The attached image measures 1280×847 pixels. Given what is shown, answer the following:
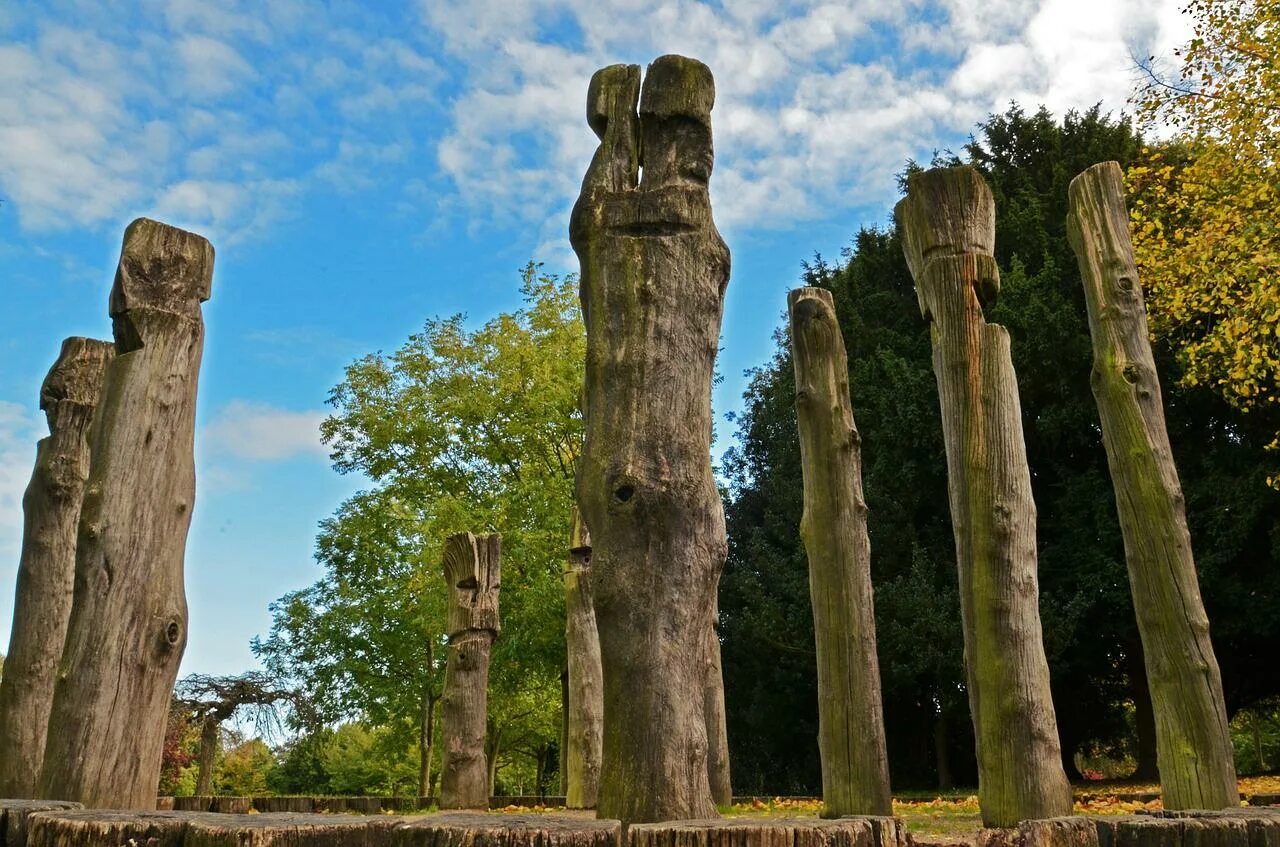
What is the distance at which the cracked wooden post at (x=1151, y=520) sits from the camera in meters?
6.91

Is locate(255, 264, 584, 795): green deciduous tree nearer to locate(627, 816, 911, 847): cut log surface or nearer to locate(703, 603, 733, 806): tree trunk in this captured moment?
locate(703, 603, 733, 806): tree trunk

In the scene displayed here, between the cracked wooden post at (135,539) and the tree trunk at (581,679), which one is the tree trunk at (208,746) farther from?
the cracked wooden post at (135,539)

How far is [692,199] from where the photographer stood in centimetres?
520

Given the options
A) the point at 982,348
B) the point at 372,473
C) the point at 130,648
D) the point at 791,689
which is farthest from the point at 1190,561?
the point at 372,473

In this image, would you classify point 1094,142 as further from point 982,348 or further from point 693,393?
point 693,393

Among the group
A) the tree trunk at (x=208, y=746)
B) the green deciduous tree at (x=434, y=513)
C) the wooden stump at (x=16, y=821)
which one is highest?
the green deciduous tree at (x=434, y=513)

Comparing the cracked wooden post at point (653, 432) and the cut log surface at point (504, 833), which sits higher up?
the cracked wooden post at point (653, 432)

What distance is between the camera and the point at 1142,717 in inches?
813

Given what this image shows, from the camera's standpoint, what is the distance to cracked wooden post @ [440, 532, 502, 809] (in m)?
12.6

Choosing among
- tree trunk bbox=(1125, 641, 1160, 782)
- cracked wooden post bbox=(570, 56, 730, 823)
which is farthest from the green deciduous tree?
cracked wooden post bbox=(570, 56, 730, 823)

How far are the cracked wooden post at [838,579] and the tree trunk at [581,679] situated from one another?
17.2 feet

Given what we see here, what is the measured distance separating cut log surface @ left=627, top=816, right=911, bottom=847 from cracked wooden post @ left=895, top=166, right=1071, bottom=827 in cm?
359

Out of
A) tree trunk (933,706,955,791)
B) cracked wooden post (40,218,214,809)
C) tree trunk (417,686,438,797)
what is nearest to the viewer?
cracked wooden post (40,218,214,809)

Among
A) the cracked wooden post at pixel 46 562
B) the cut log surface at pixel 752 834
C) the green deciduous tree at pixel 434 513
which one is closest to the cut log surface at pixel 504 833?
the cut log surface at pixel 752 834
